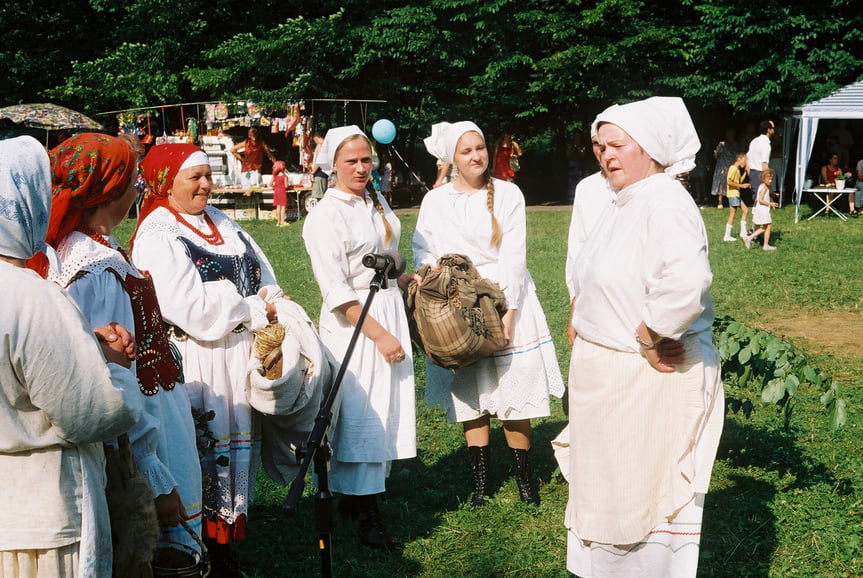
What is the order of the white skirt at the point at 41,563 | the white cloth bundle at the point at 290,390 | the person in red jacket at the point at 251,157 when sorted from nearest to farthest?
1. the white skirt at the point at 41,563
2. the white cloth bundle at the point at 290,390
3. the person in red jacket at the point at 251,157

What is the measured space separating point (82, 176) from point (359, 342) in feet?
6.56

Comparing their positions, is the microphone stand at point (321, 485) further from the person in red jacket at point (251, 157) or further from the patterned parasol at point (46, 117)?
the person in red jacket at point (251, 157)

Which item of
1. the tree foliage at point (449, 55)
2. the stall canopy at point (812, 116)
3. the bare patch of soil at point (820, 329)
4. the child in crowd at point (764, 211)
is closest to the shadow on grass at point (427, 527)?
the bare patch of soil at point (820, 329)

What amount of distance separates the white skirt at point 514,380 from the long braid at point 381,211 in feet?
2.93

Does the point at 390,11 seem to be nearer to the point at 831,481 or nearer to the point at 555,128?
the point at 555,128

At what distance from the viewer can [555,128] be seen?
28781 mm

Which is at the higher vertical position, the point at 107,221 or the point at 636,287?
the point at 107,221

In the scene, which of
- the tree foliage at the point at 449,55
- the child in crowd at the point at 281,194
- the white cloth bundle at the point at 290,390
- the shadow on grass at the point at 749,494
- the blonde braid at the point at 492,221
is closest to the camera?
the white cloth bundle at the point at 290,390

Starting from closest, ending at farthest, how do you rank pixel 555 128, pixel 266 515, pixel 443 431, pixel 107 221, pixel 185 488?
pixel 107 221, pixel 185 488, pixel 266 515, pixel 443 431, pixel 555 128

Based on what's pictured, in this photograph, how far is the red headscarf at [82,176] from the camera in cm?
299

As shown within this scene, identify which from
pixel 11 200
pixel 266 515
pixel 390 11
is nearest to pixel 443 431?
pixel 266 515

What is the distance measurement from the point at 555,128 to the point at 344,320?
25100 millimetres

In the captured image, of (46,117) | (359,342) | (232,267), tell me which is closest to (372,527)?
(359,342)

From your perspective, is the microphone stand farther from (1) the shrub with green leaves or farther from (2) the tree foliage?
(2) the tree foliage
